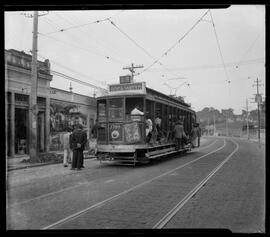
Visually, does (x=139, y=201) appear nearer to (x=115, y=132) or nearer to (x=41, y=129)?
(x=115, y=132)

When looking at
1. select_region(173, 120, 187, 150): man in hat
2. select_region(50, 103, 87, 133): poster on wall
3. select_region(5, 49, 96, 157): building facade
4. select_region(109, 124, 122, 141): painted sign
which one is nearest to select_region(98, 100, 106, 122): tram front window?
select_region(109, 124, 122, 141): painted sign

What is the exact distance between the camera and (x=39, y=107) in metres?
22.3

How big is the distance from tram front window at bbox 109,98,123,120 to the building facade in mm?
4620

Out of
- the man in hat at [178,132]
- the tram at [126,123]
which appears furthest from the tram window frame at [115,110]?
the man in hat at [178,132]

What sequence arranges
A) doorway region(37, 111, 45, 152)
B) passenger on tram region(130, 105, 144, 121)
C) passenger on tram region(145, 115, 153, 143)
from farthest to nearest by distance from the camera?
doorway region(37, 111, 45, 152) < passenger on tram region(145, 115, 153, 143) < passenger on tram region(130, 105, 144, 121)

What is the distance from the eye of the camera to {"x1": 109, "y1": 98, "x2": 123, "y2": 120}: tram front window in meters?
14.8

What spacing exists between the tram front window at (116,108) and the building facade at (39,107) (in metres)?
4.62

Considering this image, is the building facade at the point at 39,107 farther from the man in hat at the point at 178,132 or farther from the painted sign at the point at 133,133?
the man in hat at the point at 178,132

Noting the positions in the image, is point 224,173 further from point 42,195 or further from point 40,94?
point 40,94

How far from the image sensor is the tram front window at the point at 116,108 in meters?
14.8

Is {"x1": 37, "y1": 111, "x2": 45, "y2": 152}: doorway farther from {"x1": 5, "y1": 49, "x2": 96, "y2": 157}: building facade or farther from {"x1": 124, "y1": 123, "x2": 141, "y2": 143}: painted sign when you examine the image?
{"x1": 124, "y1": 123, "x2": 141, "y2": 143}: painted sign

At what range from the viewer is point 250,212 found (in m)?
6.64
